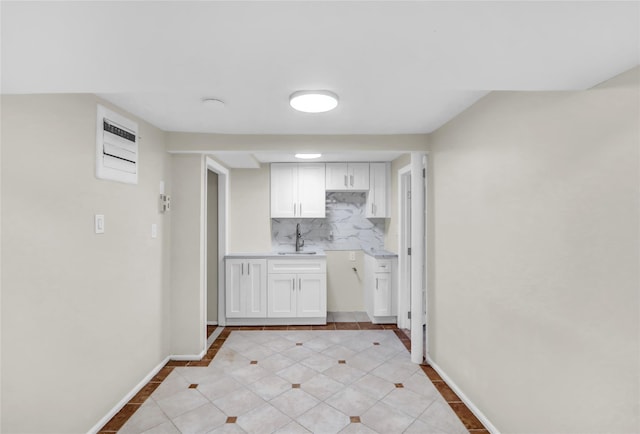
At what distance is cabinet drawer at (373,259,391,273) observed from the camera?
409 cm

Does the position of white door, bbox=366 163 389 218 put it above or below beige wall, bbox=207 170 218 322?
above

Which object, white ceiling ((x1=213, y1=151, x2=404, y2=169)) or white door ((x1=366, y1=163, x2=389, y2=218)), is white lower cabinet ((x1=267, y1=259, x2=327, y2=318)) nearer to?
white door ((x1=366, y1=163, x2=389, y2=218))

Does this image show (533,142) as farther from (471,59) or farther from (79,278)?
(79,278)

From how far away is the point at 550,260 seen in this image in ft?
5.00

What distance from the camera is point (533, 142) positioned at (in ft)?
5.41

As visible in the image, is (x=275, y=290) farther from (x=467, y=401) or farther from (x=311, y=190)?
Answer: (x=467, y=401)

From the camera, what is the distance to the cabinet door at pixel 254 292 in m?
4.06

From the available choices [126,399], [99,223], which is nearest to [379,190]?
[99,223]

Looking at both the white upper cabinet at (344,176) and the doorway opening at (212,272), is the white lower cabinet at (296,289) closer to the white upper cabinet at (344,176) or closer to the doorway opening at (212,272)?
the doorway opening at (212,272)

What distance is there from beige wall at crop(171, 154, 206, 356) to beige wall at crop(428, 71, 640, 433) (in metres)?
2.43

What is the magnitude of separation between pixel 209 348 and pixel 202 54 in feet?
10.4

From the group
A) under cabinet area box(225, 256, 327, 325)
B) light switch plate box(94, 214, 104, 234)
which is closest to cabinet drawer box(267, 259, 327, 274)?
under cabinet area box(225, 256, 327, 325)

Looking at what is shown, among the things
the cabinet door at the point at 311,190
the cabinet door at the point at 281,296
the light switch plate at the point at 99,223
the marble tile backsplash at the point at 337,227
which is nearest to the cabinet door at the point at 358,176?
the marble tile backsplash at the point at 337,227

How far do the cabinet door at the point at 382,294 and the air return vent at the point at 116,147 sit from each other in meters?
2.99
